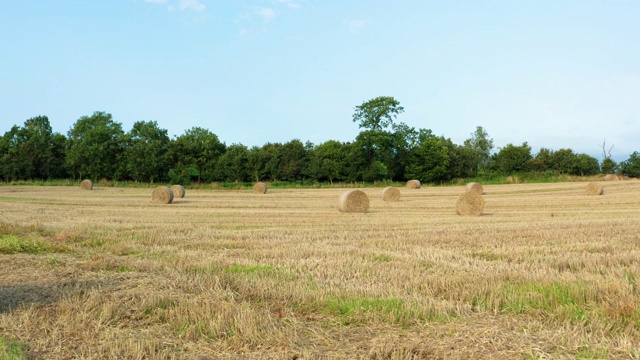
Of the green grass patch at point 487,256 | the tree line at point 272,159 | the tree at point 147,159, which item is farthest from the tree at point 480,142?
the green grass patch at point 487,256

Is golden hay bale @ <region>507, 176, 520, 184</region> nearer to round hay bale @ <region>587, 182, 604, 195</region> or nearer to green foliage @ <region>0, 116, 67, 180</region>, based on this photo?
round hay bale @ <region>587, 182, 604, 195</region>

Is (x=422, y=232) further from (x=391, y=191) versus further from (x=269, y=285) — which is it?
(x=391, y=191)

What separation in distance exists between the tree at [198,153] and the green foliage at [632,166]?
51.8m

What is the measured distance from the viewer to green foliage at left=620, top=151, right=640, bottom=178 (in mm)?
62506

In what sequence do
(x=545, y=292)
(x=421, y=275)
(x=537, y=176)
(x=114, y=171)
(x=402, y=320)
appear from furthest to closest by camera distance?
(x=114, y=171) → (x=537, y=176) → (x=421, y=275) → (x=545, y=292) → (x=402, y=320)

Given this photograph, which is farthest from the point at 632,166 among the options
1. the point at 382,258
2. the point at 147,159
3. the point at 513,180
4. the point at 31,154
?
the point at 31,154

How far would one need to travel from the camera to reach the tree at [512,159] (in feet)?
228

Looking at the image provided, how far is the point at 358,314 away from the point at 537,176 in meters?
58.7

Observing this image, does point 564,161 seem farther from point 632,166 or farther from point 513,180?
point 513,180

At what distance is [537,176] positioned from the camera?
192 ft

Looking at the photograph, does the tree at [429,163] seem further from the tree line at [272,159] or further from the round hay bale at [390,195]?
the round hay bale at [390,195]

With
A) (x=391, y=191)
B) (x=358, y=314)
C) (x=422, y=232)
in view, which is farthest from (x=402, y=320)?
(x=391, y=191)

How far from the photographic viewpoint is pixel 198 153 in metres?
68.2

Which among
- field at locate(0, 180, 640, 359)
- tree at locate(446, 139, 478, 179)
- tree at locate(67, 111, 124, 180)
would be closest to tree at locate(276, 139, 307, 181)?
tree at locate(446, 139, 478, 179)
